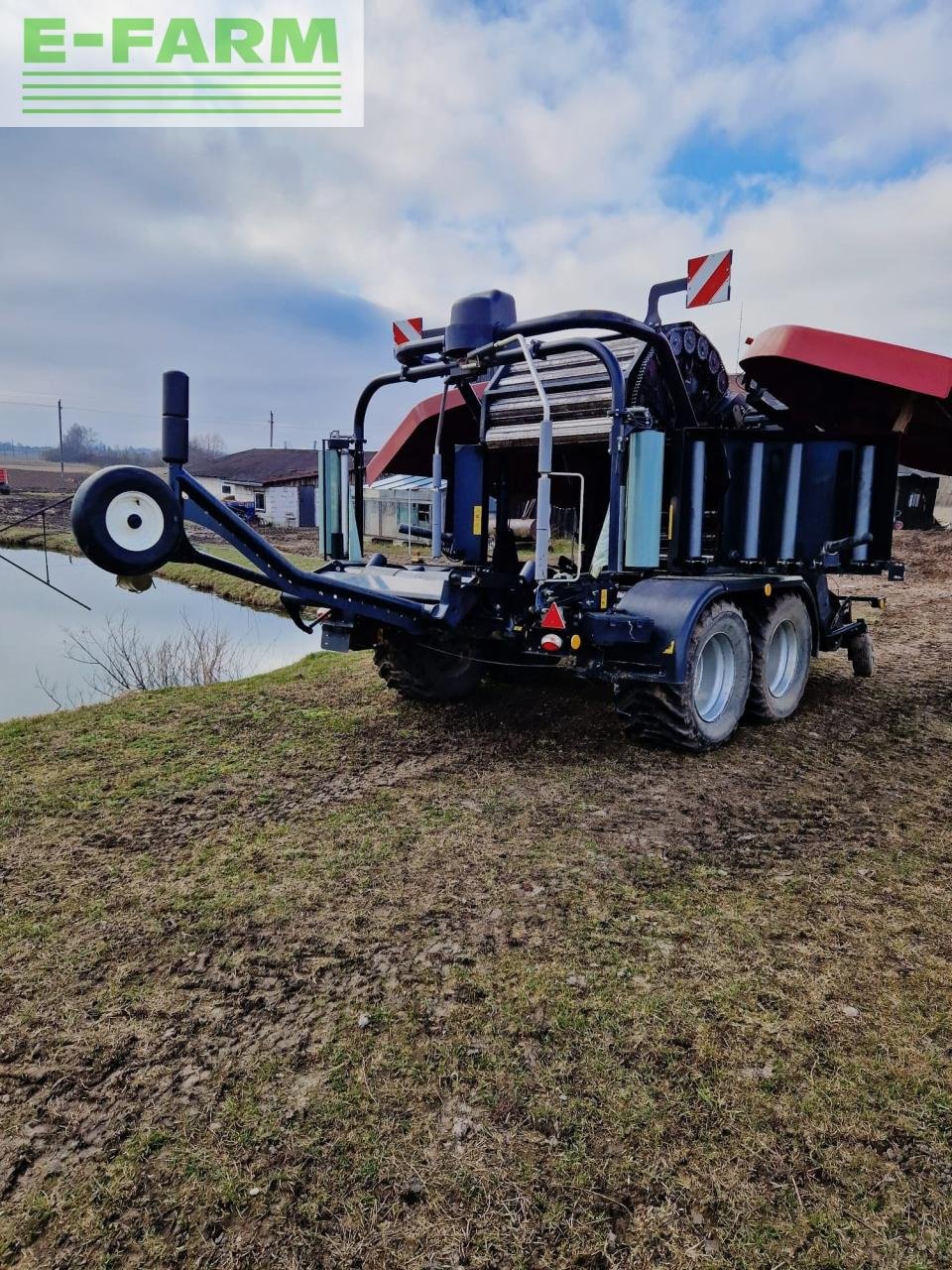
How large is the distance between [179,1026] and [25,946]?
0.90 meters

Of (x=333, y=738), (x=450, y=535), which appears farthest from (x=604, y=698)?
(x=333, y=738)

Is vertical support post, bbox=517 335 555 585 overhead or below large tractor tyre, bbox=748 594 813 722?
overhead

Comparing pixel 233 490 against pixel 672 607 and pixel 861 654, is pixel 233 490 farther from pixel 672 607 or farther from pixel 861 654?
pixel 672 607

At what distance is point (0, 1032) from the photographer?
268 centimetres

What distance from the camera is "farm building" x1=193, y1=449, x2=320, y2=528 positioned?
38219 mm

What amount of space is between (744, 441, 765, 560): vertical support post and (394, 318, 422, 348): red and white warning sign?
263 cm

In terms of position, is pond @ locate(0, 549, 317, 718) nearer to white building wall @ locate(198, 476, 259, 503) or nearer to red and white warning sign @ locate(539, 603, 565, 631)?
red and white warning sign @ locate(539, 603, 565, 631)

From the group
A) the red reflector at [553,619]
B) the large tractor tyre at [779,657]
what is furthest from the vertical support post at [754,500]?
the red reflector at [553,619]

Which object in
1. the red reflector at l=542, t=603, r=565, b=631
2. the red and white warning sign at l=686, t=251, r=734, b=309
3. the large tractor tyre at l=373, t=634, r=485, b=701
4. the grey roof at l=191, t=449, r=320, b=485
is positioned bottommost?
the large tractor tyre at l=373, t=634, r=485, b=701

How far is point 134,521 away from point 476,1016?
114 inches

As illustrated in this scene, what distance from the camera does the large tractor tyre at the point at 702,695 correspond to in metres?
5.26

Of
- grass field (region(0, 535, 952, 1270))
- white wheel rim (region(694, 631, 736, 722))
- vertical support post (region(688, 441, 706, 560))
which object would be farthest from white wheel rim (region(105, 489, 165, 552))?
white wheel rim (region(694, 631, 736, 722))

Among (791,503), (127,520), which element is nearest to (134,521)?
(127,520)

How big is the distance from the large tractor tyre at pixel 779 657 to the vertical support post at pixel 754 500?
1.68 ft
